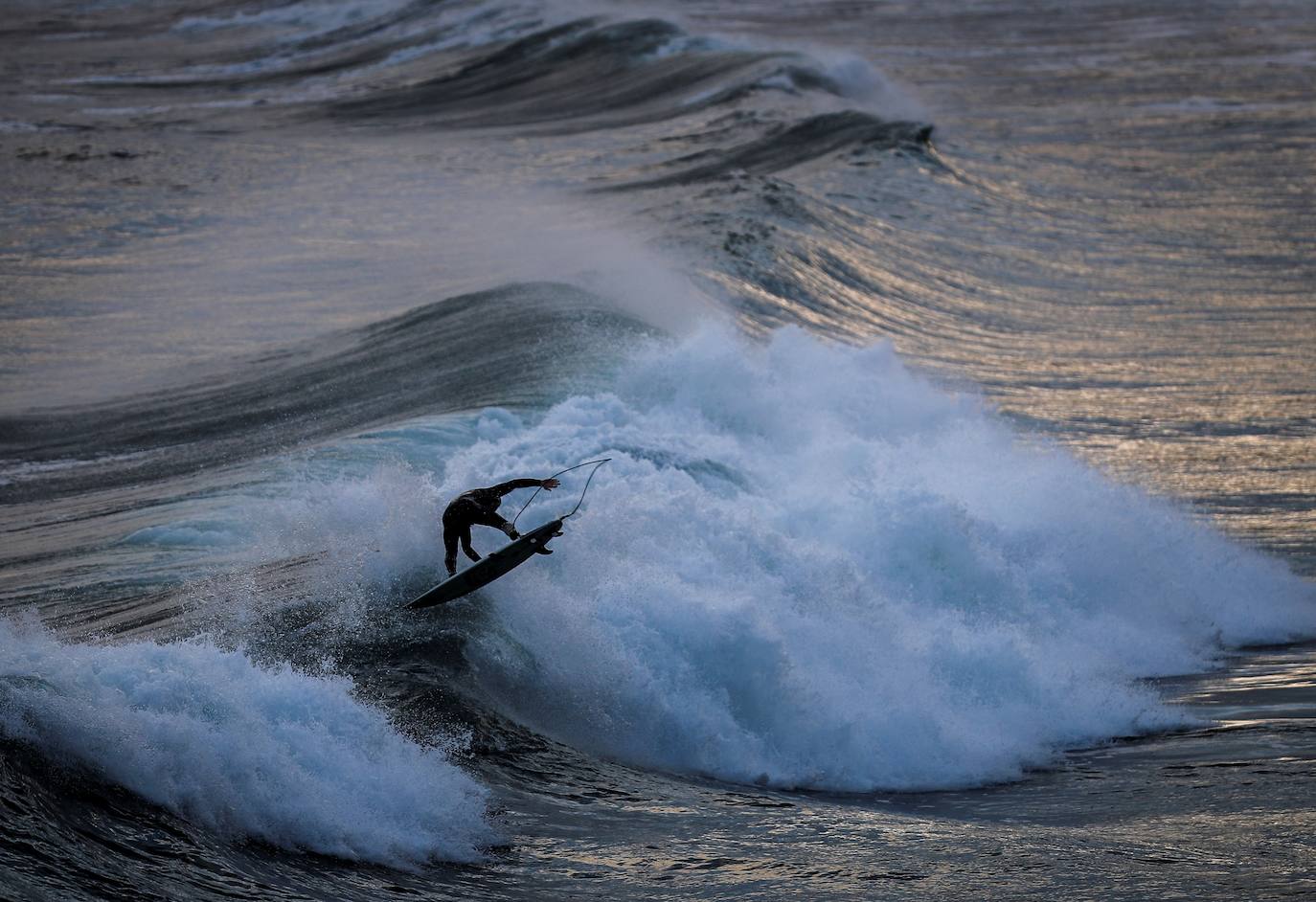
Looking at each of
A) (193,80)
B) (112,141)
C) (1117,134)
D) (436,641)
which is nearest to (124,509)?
(436,641)

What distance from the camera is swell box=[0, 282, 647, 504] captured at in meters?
14.1

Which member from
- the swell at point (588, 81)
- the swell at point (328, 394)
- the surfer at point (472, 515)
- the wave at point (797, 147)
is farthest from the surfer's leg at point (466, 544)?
the swell at point (588, 81)

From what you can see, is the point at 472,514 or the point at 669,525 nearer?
the point at 472,514

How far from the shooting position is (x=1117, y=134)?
34.0 m

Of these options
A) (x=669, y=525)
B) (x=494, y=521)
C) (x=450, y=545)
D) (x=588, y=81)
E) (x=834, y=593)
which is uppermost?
(x=588, y=81)

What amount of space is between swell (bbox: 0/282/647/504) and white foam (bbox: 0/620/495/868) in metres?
6.02

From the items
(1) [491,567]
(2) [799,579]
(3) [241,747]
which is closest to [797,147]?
(2) [799,579]

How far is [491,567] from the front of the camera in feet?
29.8

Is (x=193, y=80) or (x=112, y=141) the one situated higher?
(x=193, y=80)

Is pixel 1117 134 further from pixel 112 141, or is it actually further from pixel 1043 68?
pixel 112 141

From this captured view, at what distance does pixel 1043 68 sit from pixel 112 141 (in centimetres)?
2548

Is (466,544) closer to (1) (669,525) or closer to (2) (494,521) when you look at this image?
(2) (494,521)

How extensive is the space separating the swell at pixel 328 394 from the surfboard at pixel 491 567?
4.38 m

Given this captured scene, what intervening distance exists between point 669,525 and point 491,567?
7.18ft
